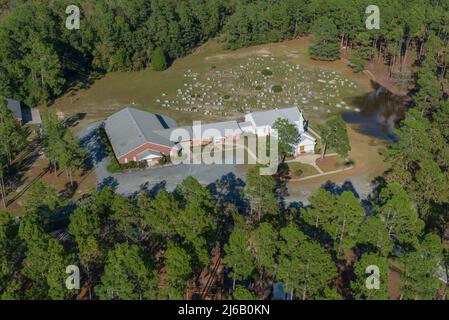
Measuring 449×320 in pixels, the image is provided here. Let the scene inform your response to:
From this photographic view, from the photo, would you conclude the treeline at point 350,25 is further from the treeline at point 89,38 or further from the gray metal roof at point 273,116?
the gray metal roof at point 273,116

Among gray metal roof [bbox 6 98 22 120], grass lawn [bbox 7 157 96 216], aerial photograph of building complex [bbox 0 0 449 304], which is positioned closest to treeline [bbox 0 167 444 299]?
aerial photograph of building complex [bbox 0 0 449 304]

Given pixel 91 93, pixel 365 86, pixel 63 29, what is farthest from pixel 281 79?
pixel 63 29

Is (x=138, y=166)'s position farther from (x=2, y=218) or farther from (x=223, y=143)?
(x=2, y=218)

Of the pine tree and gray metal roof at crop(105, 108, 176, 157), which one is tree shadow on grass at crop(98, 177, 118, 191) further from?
the pine tree

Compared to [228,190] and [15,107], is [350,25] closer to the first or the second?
[228,190]

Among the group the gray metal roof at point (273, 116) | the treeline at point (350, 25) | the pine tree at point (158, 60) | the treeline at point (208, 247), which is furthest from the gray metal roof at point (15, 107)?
the treeline at point (350, 25)

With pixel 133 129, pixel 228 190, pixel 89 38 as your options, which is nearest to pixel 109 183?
pixel 133 129
